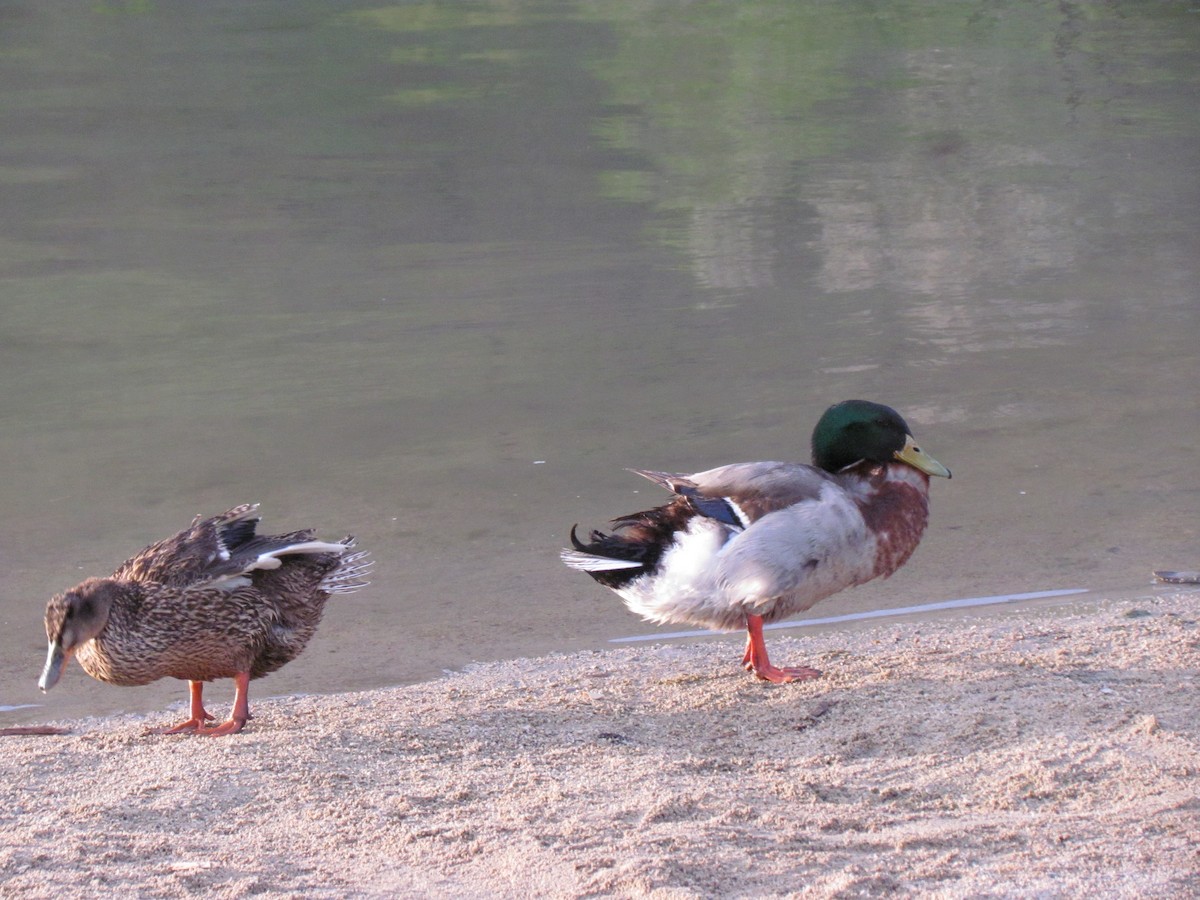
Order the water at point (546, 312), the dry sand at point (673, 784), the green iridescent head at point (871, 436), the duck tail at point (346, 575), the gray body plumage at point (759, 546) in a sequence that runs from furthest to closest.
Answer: the water at point (546, 312), the green iridescent head at point (871, 436), the duck tail at point (346, 575), the gray body plumage at point (759, 546), the dry sand at point (673, 784)

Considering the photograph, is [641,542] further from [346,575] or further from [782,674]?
[346,575]

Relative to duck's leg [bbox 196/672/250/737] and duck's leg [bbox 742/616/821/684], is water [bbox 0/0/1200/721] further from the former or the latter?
duck's leg [bbox 742/616/821/684]

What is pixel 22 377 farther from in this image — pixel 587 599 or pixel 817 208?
pixel 817 208

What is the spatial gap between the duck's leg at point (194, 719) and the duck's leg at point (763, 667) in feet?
5.05

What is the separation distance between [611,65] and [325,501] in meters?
12.2

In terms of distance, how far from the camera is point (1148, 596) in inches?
203

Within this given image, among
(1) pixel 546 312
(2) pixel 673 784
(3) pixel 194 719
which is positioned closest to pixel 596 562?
(2) pixel 673 784

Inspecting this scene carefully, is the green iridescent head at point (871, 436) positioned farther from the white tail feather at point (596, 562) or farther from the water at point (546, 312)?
the water at point (546, 312)

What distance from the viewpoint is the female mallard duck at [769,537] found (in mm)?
4363

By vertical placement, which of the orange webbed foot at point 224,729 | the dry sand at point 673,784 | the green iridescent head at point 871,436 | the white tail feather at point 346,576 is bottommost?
the orange webbed foot at point 224,729

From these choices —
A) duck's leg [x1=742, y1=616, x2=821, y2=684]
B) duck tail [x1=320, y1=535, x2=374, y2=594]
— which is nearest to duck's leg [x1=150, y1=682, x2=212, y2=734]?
duck tail [x1=320, y1=535, x2=374, y2=594]

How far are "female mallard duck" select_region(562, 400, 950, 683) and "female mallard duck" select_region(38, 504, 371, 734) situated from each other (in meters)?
0.76

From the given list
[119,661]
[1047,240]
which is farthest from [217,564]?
[1047,240]

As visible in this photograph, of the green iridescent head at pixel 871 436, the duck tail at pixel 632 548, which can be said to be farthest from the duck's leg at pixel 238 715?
the green iridescent head at pixel 871 436
